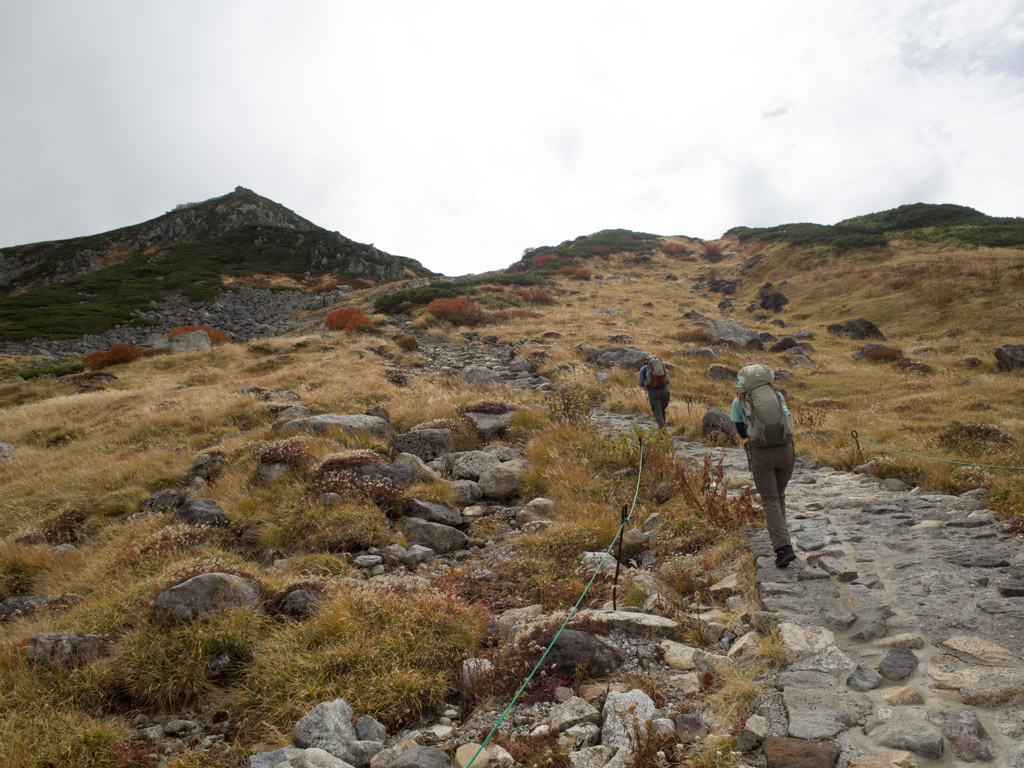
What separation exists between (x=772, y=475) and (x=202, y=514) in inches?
288

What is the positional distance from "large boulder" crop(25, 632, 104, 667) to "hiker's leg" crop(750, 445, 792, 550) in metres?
6.18

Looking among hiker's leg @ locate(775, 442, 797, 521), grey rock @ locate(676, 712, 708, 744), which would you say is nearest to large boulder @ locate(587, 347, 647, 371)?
hiker's leg @ locate(775, 442, 797, 521)

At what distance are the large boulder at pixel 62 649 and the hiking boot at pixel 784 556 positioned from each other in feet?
20.3

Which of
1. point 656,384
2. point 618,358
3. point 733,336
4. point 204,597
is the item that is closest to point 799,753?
point 204,597

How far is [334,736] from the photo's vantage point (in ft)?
11.0

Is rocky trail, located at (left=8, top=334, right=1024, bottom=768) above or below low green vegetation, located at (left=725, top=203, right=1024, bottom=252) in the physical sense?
below

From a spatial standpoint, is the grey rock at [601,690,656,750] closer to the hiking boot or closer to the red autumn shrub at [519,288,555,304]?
the hiking boot

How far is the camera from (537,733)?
3.38 meters

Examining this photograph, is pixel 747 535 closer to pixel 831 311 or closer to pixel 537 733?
pixel 537 733

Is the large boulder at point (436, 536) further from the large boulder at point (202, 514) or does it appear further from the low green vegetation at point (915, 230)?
the low green vegetation at point (915, 230)

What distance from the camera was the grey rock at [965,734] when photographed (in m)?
2.55

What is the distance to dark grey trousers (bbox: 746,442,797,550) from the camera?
17.7ft

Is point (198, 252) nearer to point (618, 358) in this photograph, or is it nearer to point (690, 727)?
point (618, 358)

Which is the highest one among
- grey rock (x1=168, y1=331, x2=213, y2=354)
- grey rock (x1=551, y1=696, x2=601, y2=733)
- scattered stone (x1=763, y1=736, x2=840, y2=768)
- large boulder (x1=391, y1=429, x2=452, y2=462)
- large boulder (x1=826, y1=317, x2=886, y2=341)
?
grey rock (x1=168, y1=331, x2=213, y2=354)
